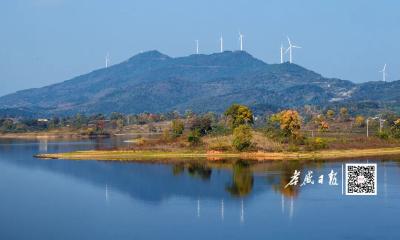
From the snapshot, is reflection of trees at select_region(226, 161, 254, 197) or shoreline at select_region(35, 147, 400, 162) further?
shoreline at select_region(35, 147, 400, 162)

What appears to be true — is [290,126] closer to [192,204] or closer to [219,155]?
[219,155]

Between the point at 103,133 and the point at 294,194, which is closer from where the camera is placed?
the point at 294,194

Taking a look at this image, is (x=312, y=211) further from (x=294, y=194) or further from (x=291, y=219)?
(x=294, y=194)

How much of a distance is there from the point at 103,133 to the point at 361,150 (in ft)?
191

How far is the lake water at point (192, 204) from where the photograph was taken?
2817 cm

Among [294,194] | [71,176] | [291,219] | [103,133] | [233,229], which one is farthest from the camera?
[103,133]

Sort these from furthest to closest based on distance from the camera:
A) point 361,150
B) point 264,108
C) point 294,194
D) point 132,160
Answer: point 264,108
point 361,150
point 132,160
point 294,194

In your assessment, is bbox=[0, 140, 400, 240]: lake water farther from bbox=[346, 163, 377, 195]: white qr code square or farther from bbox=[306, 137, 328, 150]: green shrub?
bbox=[306, 137, 328, 150]: green shrub

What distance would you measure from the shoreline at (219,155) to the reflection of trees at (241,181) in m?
6.34

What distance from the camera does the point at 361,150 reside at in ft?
190

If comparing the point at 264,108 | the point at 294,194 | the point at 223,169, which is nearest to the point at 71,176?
the point at 223,169

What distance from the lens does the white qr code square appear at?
110 ft

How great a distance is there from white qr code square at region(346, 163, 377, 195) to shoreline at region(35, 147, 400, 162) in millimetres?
17346

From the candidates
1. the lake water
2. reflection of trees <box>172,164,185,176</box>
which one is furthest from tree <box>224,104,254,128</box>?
reflection of trees <box>172,164,185,176</box>
